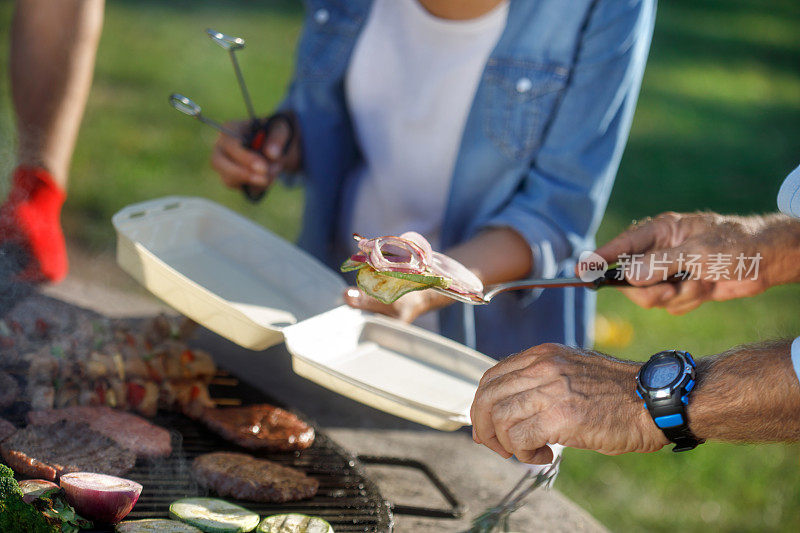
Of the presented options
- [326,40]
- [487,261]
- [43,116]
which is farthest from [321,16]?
[487,261]

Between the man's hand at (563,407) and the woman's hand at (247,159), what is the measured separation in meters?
1.20

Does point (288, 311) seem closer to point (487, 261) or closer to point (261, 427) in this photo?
point (261, 427)

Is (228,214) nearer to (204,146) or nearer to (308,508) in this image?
(308,508)

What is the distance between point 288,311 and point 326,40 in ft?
3.31

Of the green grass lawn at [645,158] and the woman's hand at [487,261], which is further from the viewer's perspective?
the green grass lawn at [645,158]

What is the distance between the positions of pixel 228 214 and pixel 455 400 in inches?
33.0

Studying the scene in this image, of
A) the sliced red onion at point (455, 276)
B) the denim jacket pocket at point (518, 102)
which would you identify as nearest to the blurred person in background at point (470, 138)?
the denim jacket pocket at point (518, 102)

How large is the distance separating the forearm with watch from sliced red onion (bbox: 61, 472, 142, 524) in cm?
96

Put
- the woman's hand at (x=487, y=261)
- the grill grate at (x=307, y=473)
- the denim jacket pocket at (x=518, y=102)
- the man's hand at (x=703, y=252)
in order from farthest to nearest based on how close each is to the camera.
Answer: the denim jacket pocket at (x=518, y=102) < the woman's hand at (x=487, y=261) < the man's hand at (x=703, y=252) < the grill grate at (x=307, y=473)

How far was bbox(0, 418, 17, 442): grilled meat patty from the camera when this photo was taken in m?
1.61

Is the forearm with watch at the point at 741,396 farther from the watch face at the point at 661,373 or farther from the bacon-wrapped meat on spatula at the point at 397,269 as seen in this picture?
the bacon-wrapped meat on spatula at the point at 397,269

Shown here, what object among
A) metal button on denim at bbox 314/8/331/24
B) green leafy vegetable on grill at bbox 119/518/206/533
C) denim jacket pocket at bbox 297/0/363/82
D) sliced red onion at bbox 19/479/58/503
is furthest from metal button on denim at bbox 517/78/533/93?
sliced red onion at bbox 19/479/58/503

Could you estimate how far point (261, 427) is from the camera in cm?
189

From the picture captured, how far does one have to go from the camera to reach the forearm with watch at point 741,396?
3.94 feet
